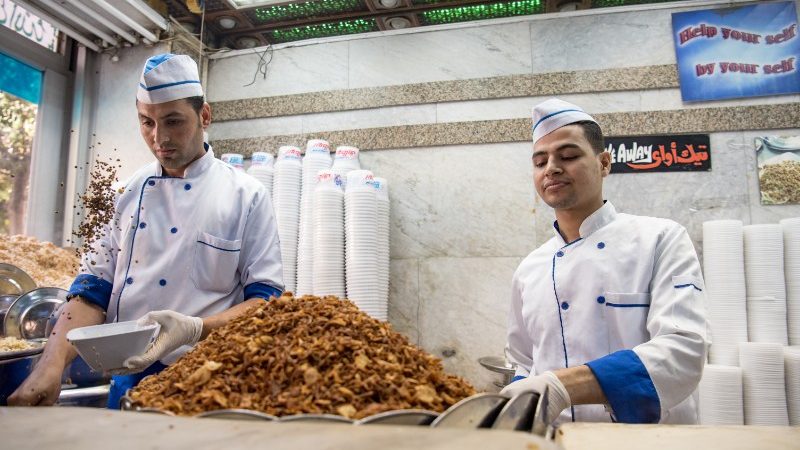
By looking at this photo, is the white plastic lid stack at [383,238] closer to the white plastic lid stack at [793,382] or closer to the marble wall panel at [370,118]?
the marble wall panel at [370,118]

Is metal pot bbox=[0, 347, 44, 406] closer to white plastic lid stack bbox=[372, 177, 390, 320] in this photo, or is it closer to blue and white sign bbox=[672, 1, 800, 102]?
white plastic lid stack bbox=[372, 177, 390, 320]

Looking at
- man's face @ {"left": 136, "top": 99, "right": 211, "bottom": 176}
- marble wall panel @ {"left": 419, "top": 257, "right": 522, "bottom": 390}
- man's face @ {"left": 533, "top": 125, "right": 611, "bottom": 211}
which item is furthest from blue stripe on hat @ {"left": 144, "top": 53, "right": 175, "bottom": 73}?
marble wall panel @ {"left": 419, "top": 257, "right": 522, "bottom": 390}

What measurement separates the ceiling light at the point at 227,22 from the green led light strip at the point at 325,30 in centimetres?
32

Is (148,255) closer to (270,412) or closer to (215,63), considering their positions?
(270,412)

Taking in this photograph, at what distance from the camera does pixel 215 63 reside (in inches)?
172

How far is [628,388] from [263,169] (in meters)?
3.20

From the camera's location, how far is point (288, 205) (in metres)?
3.67

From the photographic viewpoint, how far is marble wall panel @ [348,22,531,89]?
3.79m

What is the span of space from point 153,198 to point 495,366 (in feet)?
7.22

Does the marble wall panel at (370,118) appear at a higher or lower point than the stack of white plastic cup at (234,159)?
higher

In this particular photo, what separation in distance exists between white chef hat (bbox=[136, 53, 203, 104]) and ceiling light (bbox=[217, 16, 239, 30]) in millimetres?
2464

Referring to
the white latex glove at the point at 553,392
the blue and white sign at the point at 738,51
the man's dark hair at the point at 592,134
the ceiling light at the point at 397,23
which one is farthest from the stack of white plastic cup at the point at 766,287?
the ceiling light at the point at 397,23

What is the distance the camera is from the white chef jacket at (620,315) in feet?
4.11

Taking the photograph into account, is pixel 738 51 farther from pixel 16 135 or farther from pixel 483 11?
pixel 16 135
